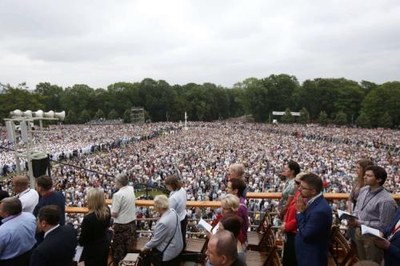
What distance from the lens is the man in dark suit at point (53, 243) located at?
10.9ft

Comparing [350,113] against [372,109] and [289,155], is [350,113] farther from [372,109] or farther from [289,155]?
[289,155]

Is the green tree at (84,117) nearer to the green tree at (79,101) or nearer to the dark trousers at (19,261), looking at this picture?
the green tree at (79,101)

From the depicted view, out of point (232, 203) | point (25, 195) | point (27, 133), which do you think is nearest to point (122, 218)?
point (25, 195)

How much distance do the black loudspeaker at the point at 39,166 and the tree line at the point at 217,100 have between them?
70554mm

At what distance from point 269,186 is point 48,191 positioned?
51.8 feet

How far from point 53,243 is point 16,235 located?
592 millimetres

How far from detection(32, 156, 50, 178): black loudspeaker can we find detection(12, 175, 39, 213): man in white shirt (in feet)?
6.11

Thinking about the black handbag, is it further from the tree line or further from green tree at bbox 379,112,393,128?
the tree line

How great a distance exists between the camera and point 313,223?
3.34 meters

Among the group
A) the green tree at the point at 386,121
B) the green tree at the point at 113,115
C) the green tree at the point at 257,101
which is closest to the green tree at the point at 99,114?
the green tree at the point at 113,115

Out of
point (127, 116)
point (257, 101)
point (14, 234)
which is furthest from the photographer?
point (257, 101)

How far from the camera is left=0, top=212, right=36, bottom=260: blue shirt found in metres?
3.66

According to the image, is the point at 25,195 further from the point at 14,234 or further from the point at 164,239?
the point at 164,239

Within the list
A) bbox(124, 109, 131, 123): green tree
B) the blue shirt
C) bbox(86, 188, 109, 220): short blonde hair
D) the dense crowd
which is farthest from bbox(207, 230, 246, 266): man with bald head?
bbox(124, 109, 131, 123): green tree
